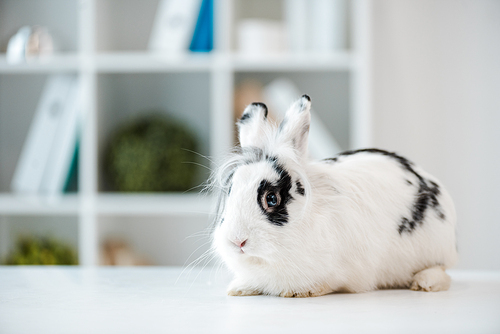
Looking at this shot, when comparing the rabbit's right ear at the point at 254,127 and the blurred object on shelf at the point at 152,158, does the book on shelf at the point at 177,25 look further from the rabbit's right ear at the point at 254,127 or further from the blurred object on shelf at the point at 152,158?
the rabbit's right ear at the point at 254,127

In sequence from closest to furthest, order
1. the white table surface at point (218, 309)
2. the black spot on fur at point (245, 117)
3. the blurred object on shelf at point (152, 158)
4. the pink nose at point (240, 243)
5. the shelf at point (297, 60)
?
the white table surface at point (218, 309) → the pink nose at point (240, 243) → the black spot on fur at point (245, 117) → the shelf at point (297, 60) → the blurred object on shelf at point (152, 158)

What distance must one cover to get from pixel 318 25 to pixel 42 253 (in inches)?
59.3

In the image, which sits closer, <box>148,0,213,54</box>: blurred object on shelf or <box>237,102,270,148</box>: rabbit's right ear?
<box>237,102,270,148</box>: rabbit's right ear

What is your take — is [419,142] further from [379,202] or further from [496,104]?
[379,202]

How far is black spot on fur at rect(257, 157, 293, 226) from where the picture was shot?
725 millimetres

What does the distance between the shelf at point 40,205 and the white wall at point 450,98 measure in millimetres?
1304

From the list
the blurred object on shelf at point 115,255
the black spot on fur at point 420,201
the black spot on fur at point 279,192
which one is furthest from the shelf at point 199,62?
the black spot on fur at point 279,192

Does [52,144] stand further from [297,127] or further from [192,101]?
[297,127]

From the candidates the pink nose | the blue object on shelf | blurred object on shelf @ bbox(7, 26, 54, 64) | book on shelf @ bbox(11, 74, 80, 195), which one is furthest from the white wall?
the pink nose

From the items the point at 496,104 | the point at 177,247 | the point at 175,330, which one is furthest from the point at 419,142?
the point at 175,330

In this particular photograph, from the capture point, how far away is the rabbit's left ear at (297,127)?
0.74 m

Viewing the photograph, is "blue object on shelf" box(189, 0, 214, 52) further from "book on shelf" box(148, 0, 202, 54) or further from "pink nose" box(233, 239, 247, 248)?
"pink nose" box(233, 239, 247, 248)

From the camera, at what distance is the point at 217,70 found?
1885mm

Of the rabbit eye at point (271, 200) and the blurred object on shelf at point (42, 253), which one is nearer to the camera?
the rabbit eye at point (271, 200)
